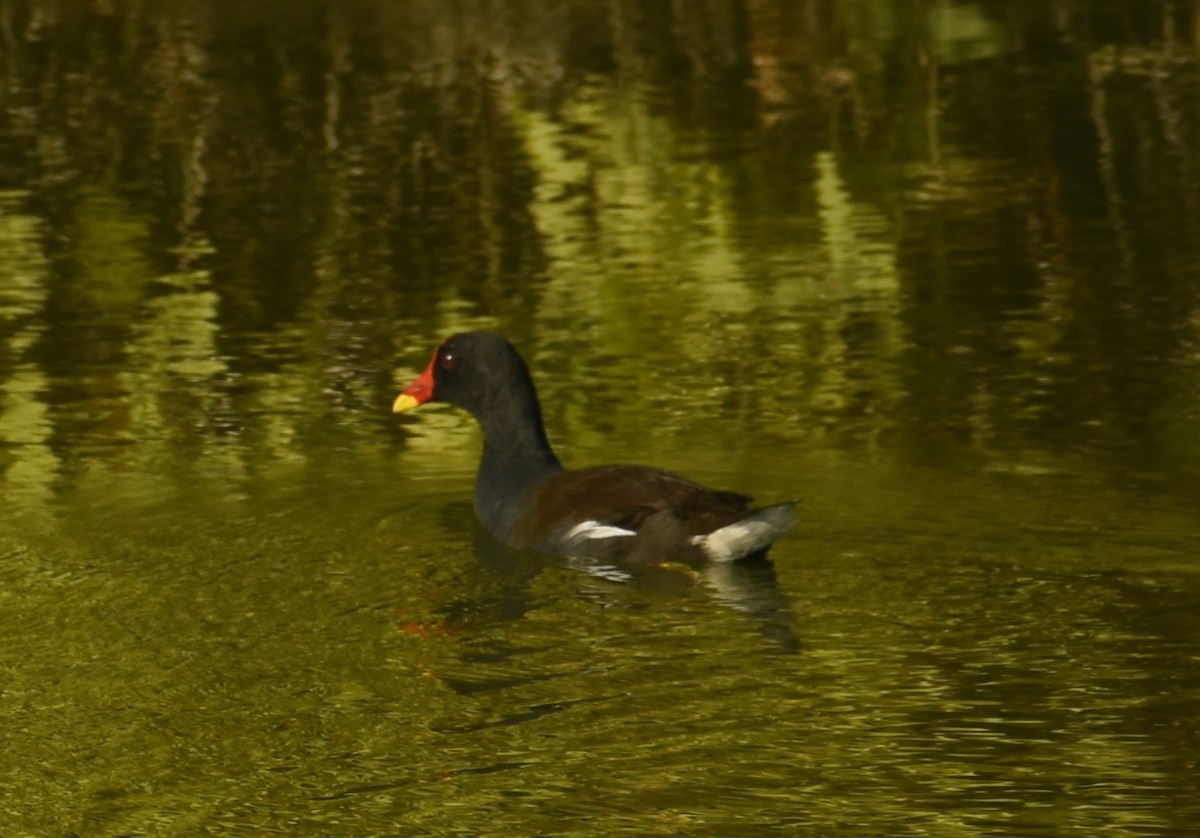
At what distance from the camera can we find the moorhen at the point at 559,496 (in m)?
9.71

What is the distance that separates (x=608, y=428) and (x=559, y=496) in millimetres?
2026

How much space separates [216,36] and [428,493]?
1504cm

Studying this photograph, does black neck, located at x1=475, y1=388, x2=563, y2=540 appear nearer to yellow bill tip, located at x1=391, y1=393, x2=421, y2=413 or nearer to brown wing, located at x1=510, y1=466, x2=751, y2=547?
brown wing, located at x1=510, y1=466, x2=751, y2=547

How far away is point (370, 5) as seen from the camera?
27312mm

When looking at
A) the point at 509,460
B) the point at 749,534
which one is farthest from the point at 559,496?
the point at 749,534

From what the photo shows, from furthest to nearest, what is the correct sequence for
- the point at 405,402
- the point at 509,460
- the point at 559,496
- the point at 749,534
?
the point at 405,402 → the point at 509,460 → the point at 559,496 → the point at 749,534

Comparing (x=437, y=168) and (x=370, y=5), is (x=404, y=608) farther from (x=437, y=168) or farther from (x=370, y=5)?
(x=370, y=5)

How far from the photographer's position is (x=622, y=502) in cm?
1000

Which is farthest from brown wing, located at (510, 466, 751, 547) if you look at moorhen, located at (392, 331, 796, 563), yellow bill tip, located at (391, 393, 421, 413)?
yellow bill tip, located at (391, 393, 421, 413)

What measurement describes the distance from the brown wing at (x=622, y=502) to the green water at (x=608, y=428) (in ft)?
0.58

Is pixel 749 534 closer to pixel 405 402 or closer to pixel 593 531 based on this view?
pixel 593 531

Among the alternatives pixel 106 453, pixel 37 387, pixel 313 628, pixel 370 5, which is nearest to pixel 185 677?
pixel 313 628

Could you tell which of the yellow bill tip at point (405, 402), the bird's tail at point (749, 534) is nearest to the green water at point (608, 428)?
the bird's tail at point (749, 534)

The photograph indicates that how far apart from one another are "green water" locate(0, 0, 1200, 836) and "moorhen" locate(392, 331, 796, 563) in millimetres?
138
